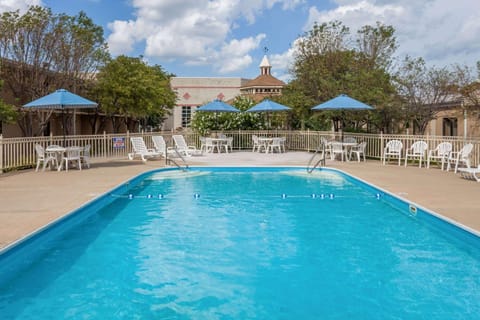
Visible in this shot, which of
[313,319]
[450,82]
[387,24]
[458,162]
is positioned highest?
[387,24]

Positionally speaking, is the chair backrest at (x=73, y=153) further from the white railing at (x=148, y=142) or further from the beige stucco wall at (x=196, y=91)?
the beige stucco wall at (x=196, y=91)

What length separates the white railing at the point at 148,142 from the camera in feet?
42.3

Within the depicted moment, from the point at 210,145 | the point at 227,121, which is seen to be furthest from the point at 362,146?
the point at 227,121

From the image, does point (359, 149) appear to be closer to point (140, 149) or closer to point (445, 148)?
point (445, 148)

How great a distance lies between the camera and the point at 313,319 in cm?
415

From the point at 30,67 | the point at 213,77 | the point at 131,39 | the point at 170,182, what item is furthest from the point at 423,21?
the point at 213,77

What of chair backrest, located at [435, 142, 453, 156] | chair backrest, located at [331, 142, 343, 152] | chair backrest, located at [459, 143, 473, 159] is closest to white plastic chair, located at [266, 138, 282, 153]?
chair backrest, located at [331, 142, 343, 152]

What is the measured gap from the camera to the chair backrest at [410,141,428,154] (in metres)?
14.0

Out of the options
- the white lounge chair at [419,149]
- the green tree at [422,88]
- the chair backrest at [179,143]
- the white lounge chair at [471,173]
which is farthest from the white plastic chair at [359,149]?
the chair backrest at [179,143]

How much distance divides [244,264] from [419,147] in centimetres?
1028

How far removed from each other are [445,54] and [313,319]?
61.6ft

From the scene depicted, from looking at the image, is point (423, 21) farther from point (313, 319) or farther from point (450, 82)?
point (313, 319)

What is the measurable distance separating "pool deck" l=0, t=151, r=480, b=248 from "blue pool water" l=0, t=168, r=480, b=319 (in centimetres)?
33

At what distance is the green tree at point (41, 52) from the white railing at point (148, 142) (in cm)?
376
